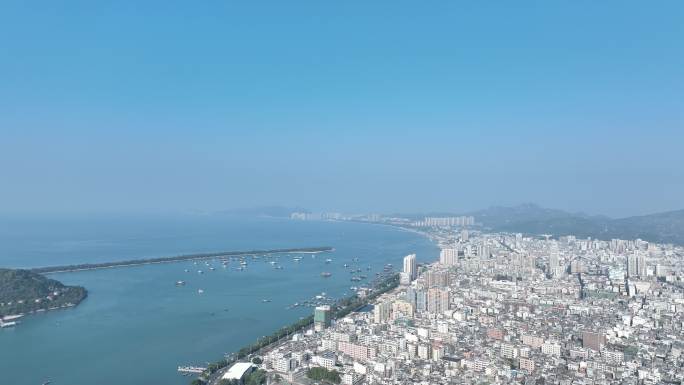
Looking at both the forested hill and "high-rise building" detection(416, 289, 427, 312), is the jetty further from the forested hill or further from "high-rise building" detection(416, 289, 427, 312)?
"high-rise building" detection(416, 289, 427, 312)

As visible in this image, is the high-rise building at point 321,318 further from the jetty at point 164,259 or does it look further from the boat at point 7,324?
the jetty at point 164,259

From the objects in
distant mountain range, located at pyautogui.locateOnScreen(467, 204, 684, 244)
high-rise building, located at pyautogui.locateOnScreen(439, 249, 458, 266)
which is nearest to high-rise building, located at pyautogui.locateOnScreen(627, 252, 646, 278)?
high-rise building, located at pyautogui.locateOnScreen(439, 249, 458, 266)

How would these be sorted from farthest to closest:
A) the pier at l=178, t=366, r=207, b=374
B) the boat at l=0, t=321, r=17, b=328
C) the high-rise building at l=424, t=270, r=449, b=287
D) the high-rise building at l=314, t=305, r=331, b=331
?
the high-rise building at l=424, t=270, r=449, b=287
the boat at l=0, t=321, r=17, b=328
the high-rise building at l=314, t=305, r=331, b=331
the pier at l=178, t=366, r=207, b=374

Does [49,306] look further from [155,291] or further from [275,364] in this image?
[275,364]

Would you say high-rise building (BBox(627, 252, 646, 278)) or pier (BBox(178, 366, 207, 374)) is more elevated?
high-rise building (BBox(627, 252, 646, 278))

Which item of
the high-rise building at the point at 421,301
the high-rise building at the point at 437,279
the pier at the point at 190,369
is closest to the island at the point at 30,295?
the pier at the point at 190,369

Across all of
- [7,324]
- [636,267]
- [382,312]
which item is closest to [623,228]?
[636,267]

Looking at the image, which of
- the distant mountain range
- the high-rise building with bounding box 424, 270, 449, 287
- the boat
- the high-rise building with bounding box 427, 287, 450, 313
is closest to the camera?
the boat
